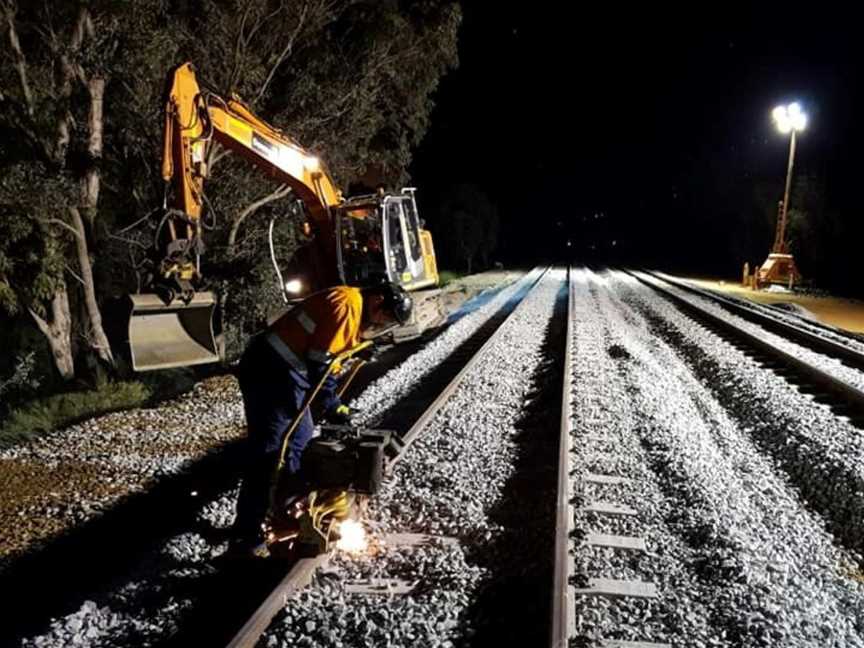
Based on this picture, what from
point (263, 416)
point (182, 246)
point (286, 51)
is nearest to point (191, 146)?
point (182, 246)

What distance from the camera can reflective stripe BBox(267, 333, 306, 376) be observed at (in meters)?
4.46

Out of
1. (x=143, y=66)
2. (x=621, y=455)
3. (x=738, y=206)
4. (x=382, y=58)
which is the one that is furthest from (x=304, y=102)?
(x=738, y=206)

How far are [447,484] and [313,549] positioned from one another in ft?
5.81

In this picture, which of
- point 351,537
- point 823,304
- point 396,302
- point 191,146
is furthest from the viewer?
point 823,304

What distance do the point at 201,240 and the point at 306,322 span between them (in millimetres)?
3639

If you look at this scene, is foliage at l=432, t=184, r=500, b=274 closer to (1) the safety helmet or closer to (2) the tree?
(2) the tree

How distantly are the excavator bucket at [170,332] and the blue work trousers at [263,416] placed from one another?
10.5 ft

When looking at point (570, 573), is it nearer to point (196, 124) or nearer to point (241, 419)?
point (241, 419)

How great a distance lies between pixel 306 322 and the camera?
4484 mm

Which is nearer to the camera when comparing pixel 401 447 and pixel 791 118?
pixel 401 447

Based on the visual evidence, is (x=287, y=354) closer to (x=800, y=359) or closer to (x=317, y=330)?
(x=317, y=330)

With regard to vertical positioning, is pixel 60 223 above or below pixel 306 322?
above

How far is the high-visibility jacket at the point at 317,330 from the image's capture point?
4422 millimetres

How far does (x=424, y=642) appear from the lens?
3.82 m
